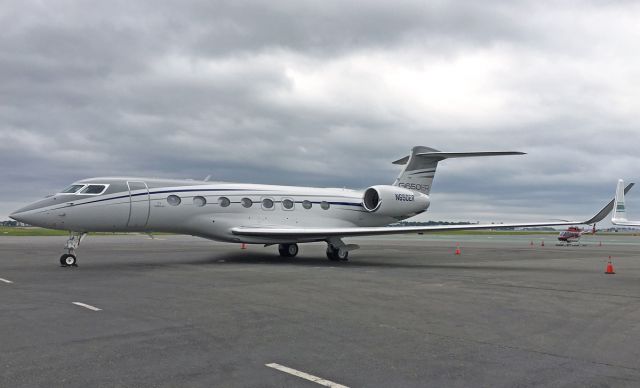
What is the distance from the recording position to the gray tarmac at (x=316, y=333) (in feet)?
16.3

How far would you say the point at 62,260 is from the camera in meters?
16.3

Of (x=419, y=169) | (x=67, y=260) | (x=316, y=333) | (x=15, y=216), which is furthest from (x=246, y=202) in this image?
(x=316, y=333)

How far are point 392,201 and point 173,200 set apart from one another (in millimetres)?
9292

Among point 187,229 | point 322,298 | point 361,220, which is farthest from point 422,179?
point 322,298

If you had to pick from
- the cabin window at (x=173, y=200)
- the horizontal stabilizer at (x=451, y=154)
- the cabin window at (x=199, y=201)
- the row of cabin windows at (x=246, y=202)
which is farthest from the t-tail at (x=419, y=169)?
the cabin window at (x=173, y=200)

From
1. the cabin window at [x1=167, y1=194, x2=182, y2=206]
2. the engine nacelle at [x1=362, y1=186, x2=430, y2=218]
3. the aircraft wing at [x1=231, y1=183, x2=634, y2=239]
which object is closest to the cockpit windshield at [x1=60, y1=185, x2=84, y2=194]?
the cabin window at [x1=167, y1=194, x2=182, y2=206]

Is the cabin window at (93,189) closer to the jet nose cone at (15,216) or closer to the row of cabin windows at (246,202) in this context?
the jet nose cone at (15,216)

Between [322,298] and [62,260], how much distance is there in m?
10.3

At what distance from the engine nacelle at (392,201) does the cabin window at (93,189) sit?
1094 centimetres

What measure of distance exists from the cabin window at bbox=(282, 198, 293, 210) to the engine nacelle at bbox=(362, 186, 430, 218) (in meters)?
3.75

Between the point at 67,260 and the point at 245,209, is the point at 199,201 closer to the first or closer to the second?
the point at 245,209

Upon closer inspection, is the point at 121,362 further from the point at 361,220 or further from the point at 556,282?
the point at 361,220

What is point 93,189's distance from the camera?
1675cm

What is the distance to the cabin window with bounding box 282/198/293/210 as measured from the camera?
20.9 meters
